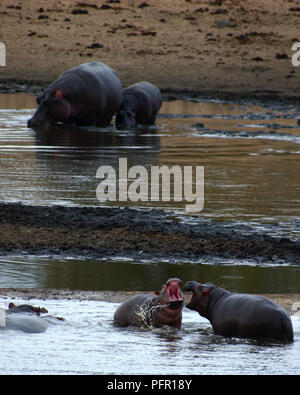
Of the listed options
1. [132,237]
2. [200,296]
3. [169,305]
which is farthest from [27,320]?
[132,237]

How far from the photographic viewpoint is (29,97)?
106 feet

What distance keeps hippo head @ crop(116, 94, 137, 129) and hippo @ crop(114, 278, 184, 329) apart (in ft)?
53.1

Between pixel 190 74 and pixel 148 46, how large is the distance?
4.31 meters

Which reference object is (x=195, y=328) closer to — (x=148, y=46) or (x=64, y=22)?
(x=148, y=46)

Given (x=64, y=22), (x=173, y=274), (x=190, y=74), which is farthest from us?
(x=64, y=22)

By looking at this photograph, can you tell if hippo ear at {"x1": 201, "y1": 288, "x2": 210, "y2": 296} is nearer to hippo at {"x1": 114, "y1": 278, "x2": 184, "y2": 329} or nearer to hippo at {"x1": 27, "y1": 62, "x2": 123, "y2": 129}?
hippo at {"x1": 114, "y1": 278, "x2": 184, "y2": 329}

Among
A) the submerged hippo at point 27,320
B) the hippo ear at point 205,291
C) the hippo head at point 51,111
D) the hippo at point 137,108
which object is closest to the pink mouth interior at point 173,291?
the hippo ear at point 205,291

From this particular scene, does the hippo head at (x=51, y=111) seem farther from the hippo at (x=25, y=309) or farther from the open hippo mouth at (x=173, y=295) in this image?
the open hippo mouth at (x=173, y=295)

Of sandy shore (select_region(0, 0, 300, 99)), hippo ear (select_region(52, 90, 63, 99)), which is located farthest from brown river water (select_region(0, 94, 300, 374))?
sandy shore (select_region(0, 0, 300, 99))

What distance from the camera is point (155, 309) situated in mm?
7590

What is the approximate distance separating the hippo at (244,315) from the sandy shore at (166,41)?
86.5 ft

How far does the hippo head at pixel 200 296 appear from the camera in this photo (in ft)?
25.4

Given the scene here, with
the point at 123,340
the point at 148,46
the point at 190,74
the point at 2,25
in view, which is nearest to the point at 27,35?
the point at 2,25

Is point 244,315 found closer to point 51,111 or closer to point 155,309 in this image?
point 155,309
